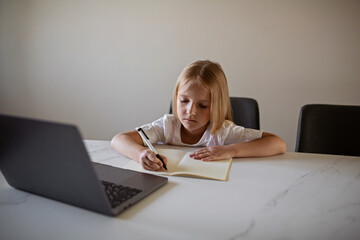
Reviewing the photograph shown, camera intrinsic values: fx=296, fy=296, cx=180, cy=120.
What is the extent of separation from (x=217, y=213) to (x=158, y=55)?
2.02 meters

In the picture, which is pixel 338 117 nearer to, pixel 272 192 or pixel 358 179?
pixel 358 179

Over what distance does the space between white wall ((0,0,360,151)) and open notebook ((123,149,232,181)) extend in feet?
4.94

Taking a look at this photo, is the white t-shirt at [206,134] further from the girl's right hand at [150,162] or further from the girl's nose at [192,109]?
the girl's right hand at [150,162]

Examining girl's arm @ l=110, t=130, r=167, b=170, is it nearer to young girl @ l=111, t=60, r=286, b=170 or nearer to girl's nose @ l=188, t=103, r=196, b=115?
young girl @ l=111, t=60, r=286, b=170

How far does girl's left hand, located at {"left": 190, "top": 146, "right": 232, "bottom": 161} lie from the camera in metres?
0.92

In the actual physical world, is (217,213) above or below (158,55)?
below

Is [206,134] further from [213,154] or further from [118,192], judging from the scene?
[118,192]

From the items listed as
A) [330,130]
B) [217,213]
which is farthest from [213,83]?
[217,213]

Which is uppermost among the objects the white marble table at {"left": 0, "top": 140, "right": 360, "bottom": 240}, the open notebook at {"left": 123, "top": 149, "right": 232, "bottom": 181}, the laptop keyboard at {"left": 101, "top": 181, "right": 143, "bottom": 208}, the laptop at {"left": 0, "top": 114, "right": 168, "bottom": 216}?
the laptop at {"left": 0, "top": 114, "right": 168, "bottom": 216}

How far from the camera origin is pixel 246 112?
151cm

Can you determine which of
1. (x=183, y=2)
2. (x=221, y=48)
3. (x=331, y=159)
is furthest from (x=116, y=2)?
(x=331, y=159)

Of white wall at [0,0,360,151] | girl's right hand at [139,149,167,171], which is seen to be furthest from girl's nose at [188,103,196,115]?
white wall at [0,0,360,151]

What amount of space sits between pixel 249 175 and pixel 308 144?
60 cm

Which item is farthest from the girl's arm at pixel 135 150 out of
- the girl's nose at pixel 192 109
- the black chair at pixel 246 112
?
the black chair at pixel 246 112
